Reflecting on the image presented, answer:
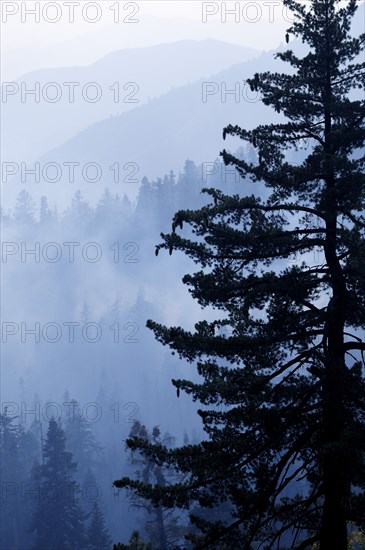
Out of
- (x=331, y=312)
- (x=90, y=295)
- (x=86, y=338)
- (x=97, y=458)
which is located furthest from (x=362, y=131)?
(x=90, y=295)

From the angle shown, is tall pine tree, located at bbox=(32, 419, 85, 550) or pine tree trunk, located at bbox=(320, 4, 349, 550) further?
tall pine tree, located at bbox=(32, 419, 85, 550)

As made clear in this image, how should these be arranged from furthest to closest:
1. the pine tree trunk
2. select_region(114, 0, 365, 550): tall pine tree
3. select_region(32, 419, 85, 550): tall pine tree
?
1. select_region(32, 419, 85, 550): tall pine tree
2. select_region(114, 0, 365, 550): tall pine tree
3. the pine tree trunk

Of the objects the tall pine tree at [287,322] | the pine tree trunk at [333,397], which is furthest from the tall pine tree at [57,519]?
the pine tree trunk at [333,397]

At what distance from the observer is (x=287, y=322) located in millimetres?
11484

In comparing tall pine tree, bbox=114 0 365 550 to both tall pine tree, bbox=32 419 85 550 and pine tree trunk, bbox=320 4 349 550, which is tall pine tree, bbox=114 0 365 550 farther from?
tall pine tree, bbox=32 419 85 550

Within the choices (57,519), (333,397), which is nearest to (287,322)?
(333,397)

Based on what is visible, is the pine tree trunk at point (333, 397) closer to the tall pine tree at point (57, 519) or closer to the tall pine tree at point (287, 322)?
the tall pine tree at point (287, 322)

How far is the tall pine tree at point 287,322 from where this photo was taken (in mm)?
10883

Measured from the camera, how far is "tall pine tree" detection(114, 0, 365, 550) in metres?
10.9

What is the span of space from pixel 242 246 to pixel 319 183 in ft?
6.44

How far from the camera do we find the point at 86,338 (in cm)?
17612

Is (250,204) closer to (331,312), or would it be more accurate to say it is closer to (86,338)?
(331,312)

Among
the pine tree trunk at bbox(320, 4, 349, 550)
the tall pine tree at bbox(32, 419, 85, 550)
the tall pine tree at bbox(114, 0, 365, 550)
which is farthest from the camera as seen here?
the tall pine tree at bbox(32, 419, 85, 550)

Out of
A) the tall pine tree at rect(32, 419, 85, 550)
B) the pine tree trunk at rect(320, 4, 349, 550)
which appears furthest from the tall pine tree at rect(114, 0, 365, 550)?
the tall pine tree at rect(32, 419, 85, 550)
